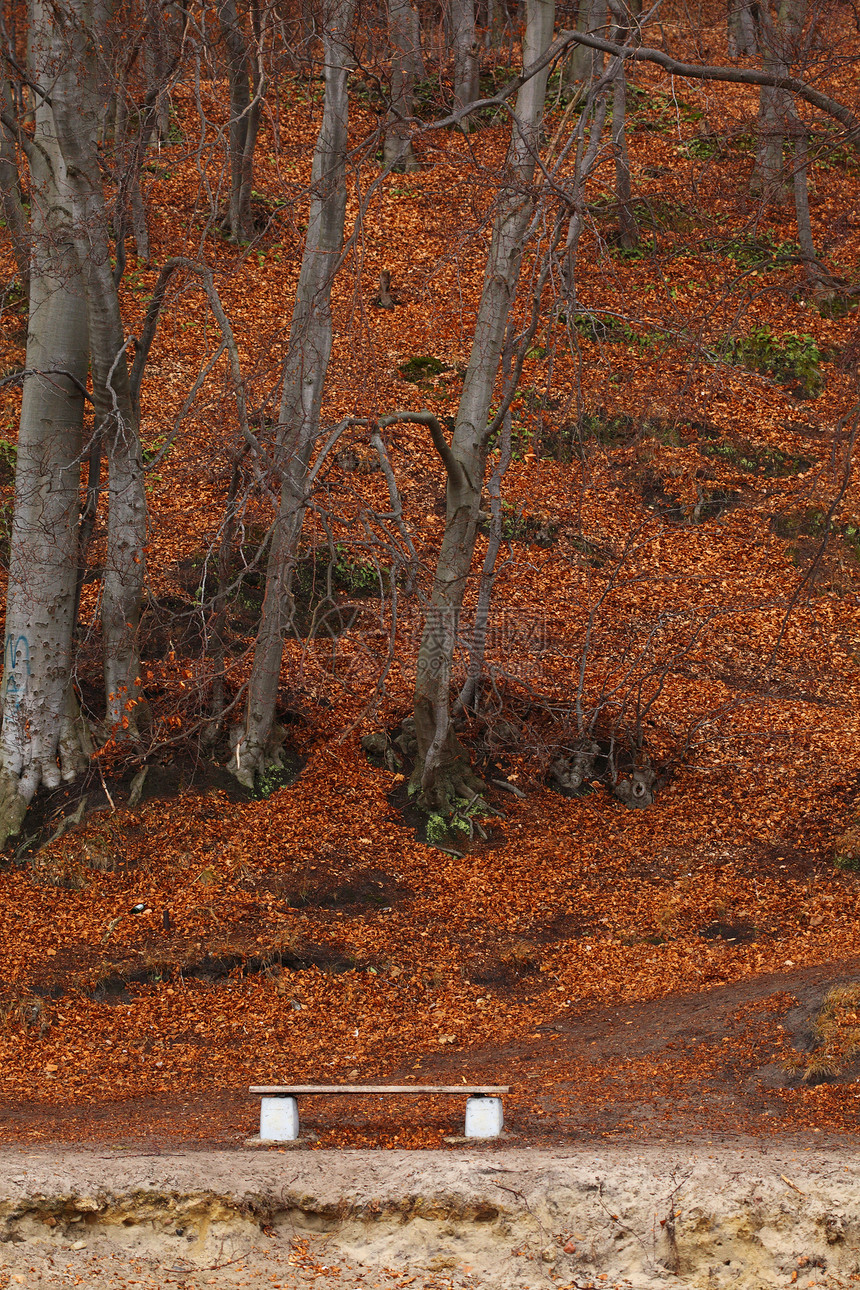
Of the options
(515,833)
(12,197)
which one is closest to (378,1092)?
(515,833)

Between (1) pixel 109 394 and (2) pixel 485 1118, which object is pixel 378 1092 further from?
(1) pixel 109 394

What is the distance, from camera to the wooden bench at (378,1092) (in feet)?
17.0

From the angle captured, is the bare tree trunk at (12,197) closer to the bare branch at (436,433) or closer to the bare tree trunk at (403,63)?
the bare branch at (436,433)

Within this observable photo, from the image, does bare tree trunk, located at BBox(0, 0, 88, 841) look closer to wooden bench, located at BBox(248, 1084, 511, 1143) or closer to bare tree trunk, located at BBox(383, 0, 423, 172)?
bare tree trunk, located at BBox(383, 0, 423, 172)

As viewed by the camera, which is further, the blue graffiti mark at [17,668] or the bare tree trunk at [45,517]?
the blue graffiti mark at [17,668]

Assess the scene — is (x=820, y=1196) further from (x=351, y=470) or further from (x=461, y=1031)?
(x=351, y=470)

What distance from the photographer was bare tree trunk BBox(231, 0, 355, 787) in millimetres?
7609

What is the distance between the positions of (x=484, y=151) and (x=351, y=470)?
338 inches

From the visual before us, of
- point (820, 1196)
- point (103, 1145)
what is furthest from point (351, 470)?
point (820, 1196)

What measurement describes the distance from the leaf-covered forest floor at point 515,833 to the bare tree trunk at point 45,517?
0.43m

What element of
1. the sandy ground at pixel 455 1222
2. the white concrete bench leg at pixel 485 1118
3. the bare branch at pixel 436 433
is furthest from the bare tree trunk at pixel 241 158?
the sandy ground at pixel 455 1222

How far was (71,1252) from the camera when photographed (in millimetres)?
4613

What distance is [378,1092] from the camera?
532cm

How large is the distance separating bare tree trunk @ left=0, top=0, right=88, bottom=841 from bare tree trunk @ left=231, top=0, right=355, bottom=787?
4.85 feet
